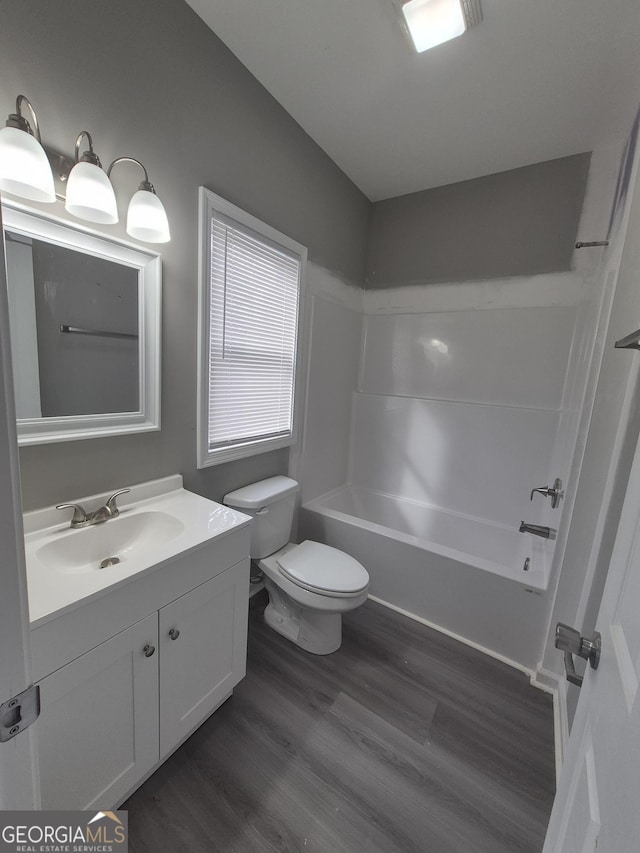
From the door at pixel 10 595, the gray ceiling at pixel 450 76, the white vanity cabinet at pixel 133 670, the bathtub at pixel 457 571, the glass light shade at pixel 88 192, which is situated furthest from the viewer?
the bathtub at pixel 457 571

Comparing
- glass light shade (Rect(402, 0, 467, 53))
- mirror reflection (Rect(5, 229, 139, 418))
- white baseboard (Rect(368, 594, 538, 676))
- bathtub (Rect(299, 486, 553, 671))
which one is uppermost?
glass light shade (Rect(402, 0, 467, 53))

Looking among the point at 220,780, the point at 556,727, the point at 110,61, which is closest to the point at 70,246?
the point at 110,61

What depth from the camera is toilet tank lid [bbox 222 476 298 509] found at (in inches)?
67.5

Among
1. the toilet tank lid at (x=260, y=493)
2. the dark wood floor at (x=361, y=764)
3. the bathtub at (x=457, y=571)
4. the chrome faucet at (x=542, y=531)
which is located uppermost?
the toilet tank lid at (x=260, y=493)

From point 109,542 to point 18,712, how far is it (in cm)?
90

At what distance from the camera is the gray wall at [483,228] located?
79.7 inches

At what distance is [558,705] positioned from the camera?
150cm

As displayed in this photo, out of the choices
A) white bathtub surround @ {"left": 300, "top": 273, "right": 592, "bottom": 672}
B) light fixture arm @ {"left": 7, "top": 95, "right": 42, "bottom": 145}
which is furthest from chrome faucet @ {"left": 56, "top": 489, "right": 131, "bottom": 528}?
white bathtub surround @ {"left": 300, "top": 273, "right": 592, "bottom": 672}

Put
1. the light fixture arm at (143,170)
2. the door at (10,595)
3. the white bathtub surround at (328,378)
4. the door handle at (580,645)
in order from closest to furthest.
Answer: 1. the door at (10,595)
2. the door handle at (580,645)
3. the light fixture arm at (143,170)
4. the white bathtub surround at (328,378)

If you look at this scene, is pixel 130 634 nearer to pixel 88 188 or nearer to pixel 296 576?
pixel 296 576

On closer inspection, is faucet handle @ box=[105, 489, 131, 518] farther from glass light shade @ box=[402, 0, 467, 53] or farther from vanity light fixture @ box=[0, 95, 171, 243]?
glass light shade @ box=[402, 0, 467, 53]

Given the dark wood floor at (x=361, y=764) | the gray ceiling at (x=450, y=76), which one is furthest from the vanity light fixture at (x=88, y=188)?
the dark wood floor at (x=361, y=764)

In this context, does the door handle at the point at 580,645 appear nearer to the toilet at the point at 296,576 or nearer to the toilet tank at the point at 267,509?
the toilet at the point at 296,576

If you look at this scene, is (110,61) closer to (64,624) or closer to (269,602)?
(64,624)
